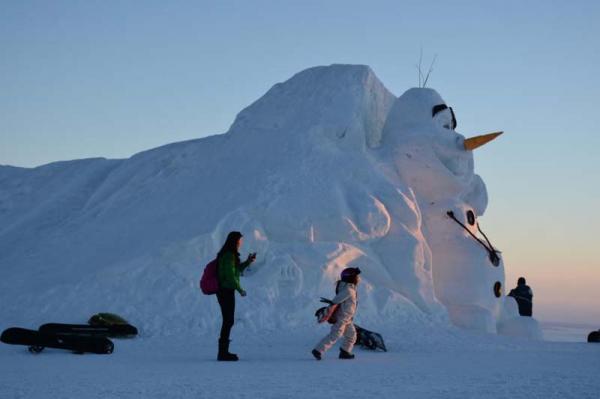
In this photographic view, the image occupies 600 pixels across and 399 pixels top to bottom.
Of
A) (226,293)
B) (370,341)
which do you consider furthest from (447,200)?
(226,293)

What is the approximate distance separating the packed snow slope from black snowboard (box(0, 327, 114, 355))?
2.61m

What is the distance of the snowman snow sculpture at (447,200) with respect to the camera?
54.0 ft

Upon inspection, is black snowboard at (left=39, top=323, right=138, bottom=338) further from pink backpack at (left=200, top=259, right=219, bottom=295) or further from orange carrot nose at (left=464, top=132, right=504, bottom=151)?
orange carrot nose at (left=464, top=132, right=504, bottom=151)

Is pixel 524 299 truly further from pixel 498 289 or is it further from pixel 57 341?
pixel 57 341

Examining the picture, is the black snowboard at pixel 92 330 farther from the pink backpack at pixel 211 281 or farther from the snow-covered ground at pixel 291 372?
the pink backpack at pixel 211 281

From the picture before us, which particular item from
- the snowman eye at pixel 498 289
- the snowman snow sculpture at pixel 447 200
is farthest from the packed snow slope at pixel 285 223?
the snowman eye at pixel 498 289

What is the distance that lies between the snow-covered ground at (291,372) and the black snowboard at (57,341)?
0.16 metres

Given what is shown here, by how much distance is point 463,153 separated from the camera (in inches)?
679

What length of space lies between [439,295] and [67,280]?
301 inches

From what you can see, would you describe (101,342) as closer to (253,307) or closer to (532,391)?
(253,307)

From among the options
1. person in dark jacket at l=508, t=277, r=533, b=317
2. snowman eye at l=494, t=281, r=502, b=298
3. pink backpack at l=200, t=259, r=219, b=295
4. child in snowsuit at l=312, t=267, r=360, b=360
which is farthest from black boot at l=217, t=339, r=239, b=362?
person in dark jacket at l=508, t=277, r=533, b=317

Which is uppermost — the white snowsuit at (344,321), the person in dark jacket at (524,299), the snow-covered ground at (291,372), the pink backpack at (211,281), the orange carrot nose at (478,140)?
the orange carrot nose at (478,140)

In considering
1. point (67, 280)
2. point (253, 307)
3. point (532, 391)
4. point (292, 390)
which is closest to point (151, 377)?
point (292, 390)

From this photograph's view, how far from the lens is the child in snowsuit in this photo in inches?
364
